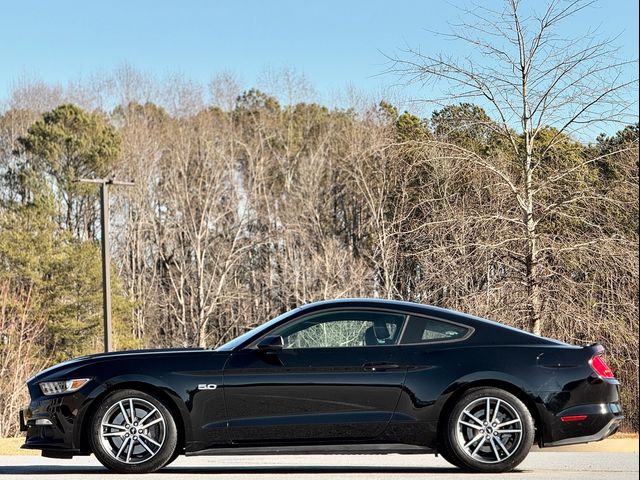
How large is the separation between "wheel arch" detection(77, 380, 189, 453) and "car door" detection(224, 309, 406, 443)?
40 centimetres

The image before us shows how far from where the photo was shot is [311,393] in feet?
28.6

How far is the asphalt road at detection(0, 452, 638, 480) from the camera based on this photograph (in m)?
8.62

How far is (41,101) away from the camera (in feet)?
225

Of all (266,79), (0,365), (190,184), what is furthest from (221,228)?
(0,365)

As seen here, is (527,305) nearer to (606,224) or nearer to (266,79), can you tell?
(606,224)


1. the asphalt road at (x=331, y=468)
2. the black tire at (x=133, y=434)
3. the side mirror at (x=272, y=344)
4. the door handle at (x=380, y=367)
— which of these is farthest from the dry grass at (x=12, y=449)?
the door handle at (x=380, y=367)

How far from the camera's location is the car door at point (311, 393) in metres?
8.71

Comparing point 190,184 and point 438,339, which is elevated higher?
point 190,184

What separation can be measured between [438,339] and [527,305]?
7.74 metres

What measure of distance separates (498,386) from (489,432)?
0.37 m

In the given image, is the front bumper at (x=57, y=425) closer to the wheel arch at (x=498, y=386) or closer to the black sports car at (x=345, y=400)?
the black sports car at (x=345, y=400)

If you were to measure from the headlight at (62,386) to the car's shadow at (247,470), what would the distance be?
0.68 meters

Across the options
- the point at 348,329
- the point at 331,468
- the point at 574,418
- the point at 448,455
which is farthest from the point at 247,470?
the point at 574,418

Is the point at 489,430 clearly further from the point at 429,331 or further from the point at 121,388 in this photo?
the point at 121,388
